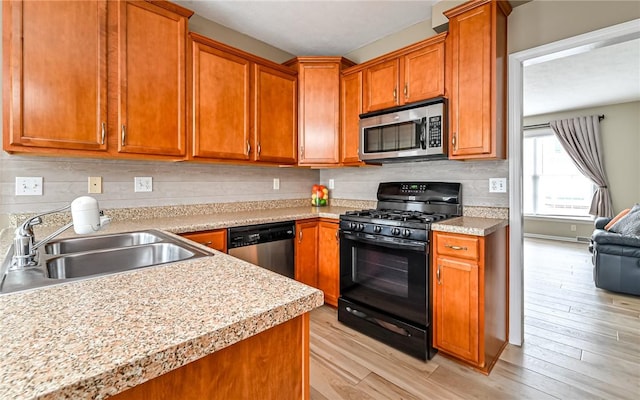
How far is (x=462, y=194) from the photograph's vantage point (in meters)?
2.50

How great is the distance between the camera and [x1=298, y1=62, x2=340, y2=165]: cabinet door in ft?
9.62

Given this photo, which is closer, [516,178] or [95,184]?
[95,184]

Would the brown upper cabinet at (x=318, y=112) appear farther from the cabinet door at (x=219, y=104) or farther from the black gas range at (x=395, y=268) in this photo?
the black gas range at (x=395, y=268)

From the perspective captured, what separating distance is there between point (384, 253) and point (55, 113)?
2210mm

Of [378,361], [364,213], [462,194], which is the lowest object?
[378,361]

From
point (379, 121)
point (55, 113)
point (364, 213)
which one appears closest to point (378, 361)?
point (364, 213)

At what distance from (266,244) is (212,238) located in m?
0.45

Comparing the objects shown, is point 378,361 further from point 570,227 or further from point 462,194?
point 570,227

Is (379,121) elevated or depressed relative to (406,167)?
elevated

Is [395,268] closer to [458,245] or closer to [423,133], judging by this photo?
[458,245]

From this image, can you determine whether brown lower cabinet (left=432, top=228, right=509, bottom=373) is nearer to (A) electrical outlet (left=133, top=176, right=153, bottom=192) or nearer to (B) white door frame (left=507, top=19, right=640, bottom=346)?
(B) white door frame (left=507, top=19, right=640, bottom=346)

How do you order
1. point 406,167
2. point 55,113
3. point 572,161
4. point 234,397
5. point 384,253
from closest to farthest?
point 234,397
point 55,113
point 384,253
point 406,167
point 572,161

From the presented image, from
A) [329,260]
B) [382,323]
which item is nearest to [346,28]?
[329,260]

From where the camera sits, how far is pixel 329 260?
2.73m
